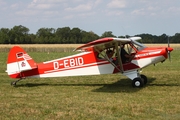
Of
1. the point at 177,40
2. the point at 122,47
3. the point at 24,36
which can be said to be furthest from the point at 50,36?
the point at 122,47

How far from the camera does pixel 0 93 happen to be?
9.93m

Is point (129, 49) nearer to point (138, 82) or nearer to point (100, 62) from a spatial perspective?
point (100, 62)

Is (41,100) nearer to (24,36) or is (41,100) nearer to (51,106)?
(51,106)

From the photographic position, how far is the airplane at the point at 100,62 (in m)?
10.7

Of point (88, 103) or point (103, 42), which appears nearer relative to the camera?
point (88, 103)

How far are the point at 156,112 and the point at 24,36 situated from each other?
107 metres

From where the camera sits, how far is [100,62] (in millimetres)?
11305

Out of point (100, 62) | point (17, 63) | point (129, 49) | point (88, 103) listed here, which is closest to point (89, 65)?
point (100, 62)

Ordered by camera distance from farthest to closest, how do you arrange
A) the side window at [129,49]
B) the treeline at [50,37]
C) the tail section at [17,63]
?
the treeline at [50,37] → the tail section at [17,63] → the side window at [129,49]

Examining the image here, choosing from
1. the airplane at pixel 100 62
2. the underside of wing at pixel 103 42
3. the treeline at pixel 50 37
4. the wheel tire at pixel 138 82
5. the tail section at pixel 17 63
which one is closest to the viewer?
the underside of wing at pixel 103 42

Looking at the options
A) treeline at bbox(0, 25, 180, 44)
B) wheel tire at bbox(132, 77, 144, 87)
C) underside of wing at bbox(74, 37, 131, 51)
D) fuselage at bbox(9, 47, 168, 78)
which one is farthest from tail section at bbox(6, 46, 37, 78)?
treeline at bbox(0, 25, 180, 44)

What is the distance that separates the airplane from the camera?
10.7 m

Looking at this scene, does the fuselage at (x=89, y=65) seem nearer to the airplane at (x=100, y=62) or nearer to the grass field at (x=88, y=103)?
the airplane at (x=100, y=62)

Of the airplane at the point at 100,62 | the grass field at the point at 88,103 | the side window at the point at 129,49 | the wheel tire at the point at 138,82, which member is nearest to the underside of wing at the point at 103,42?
the airplane at the point at 100,62
